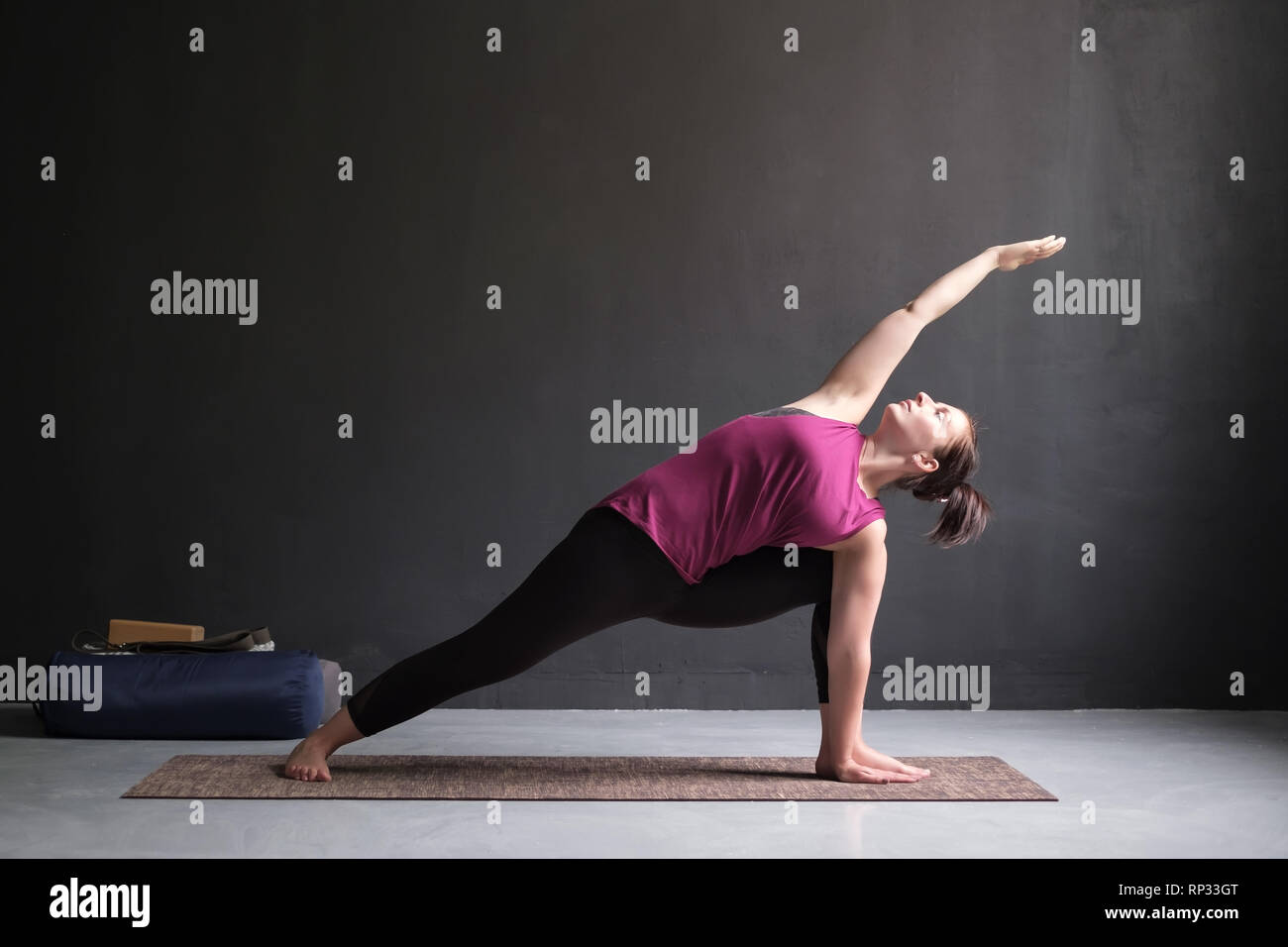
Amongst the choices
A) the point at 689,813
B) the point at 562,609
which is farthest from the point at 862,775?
the point at 562,609

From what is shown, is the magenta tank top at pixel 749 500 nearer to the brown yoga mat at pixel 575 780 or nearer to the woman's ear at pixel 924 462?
the woman's ear at pixel 924 462

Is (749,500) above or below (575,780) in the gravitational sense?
above

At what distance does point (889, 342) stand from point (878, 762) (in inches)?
38.0

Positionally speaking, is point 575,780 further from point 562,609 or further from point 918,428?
point 918,428

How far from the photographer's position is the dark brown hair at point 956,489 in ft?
9.60

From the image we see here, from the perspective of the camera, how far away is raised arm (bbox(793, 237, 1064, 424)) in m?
2.99

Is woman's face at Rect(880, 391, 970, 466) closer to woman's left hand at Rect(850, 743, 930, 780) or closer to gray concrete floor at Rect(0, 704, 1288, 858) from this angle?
woman's left hand at Rect(850, 743, 930, 780)

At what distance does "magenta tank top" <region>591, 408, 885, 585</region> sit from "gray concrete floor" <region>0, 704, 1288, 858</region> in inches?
21.4

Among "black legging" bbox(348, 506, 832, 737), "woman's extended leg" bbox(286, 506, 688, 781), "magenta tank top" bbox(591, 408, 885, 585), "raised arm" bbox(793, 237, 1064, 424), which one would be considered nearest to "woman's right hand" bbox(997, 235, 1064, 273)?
"raised arm" bbox(793, 237, 1064, 424)

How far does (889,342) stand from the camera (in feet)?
9.93

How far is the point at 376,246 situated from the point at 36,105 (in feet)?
3.94

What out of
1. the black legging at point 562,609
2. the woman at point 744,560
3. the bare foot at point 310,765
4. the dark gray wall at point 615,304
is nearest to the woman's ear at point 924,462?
the woman at point 744,560

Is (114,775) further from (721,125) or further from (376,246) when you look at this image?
(721,125)

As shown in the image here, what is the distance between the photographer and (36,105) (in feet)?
13.9
